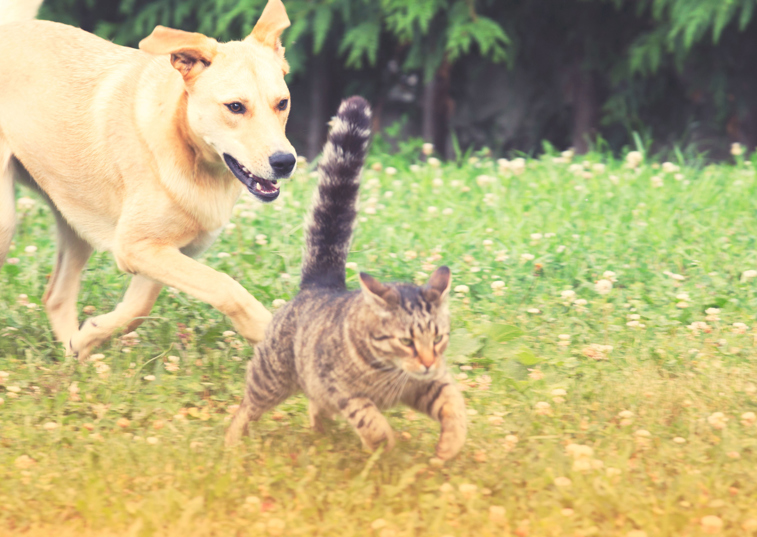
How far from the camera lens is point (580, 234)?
5.52 m

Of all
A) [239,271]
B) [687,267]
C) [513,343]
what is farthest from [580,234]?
[239,271]

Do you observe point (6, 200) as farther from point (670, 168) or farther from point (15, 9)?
point (670, 168)

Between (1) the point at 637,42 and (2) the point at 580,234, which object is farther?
(1) the point at 637,42

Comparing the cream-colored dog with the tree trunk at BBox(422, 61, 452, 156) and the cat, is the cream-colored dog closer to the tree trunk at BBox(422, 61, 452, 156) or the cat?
the cat


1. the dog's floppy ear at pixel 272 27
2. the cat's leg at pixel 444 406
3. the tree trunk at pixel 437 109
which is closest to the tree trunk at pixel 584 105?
the tree trunk at pixel 437 109

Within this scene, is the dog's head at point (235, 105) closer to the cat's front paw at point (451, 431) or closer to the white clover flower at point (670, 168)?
the cat's front paw at point (451, 431)

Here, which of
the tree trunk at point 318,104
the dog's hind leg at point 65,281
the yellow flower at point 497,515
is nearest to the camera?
the yellow flower at point 497,515

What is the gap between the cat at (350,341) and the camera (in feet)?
9.87

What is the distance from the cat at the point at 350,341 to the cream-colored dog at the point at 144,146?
0.38m

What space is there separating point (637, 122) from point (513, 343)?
18.0ft

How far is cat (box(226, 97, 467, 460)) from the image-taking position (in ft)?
9.87

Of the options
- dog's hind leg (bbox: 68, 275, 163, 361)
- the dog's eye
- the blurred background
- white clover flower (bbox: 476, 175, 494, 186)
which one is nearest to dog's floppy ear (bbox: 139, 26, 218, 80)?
the dog's eye

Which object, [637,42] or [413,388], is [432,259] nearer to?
[413,388]

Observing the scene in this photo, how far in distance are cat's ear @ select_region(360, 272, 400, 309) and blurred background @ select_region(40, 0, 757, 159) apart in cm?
510
